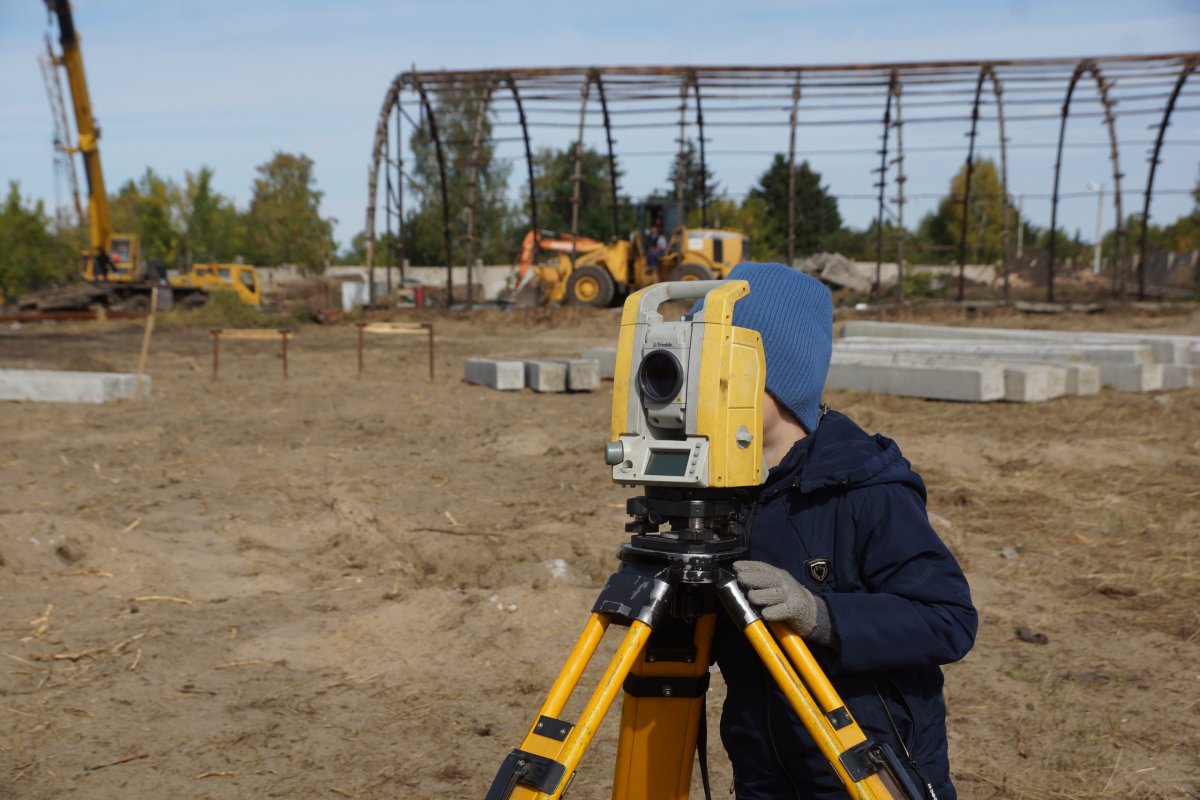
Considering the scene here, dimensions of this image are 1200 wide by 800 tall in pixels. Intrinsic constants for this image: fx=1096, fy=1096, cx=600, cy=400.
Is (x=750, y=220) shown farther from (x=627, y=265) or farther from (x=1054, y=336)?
(x=1054, y=336)

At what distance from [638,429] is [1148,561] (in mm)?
5278

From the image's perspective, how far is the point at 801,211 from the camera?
163ft

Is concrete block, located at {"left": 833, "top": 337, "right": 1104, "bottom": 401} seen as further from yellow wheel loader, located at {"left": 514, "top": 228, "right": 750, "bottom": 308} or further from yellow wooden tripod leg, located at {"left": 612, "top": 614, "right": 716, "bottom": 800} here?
yellow wheel loader, located at {"left": 514, "top": 228, "right": 750, "bottom": 308}

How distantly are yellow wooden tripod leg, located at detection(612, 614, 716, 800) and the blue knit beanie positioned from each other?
45 centimetres

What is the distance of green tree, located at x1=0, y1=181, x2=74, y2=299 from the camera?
42094 mm

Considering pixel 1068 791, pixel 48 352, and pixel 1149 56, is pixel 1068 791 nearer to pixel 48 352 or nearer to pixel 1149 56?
pixel 48 352

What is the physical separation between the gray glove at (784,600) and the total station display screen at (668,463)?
0.19 metres

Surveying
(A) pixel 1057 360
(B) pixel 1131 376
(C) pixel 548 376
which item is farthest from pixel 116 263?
(B) pixel 1131 376

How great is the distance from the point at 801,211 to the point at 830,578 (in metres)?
49.1

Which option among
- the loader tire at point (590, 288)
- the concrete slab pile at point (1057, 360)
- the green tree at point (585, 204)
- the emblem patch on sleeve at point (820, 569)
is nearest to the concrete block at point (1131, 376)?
the concrete slab pile at point (1057, 360)

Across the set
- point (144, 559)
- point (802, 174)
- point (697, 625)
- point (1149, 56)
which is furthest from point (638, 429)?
point (802, 174)

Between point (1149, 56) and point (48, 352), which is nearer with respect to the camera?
point (48, 352)

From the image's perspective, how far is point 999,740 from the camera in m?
3.90

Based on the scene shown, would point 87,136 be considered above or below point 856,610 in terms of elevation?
above
